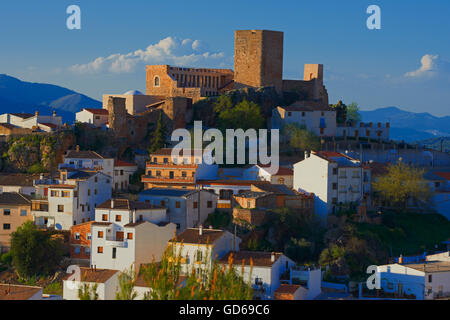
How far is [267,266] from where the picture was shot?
38938 millimetres

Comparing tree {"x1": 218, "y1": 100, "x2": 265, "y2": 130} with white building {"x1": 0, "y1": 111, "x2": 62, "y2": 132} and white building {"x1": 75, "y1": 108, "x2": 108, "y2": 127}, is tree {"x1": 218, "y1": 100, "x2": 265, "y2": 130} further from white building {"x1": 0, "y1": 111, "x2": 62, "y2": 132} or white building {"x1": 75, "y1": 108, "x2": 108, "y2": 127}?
white building {"x1": 0, "y1": 111, "x2": 62, "y2": 132}

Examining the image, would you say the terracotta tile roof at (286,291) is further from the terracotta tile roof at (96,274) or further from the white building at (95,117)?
the white building at (95,117)

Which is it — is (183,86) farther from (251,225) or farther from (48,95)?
(48,95)

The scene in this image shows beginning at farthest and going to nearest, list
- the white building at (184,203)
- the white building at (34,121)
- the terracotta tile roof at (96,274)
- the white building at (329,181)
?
the white building at (34,121), the white building at (329,181), the white building at (184,203), the terracotta tile roof at (96,274)

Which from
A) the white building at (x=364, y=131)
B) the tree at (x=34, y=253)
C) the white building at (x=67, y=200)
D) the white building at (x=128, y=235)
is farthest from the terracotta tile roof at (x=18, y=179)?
the white building at (x=364, y=131)

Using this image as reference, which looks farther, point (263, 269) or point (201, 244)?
point (201, 244)

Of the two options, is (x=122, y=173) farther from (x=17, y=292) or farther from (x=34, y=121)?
(x=17, y=292)

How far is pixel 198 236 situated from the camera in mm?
41531

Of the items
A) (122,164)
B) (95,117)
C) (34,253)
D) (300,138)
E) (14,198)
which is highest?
(95,117)

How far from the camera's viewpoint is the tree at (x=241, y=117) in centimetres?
5917

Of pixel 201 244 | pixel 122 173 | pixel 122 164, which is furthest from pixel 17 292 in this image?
pixel 122 164

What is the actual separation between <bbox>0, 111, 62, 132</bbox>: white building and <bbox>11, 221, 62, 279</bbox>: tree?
13.2 m

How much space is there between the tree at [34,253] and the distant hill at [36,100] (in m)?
110

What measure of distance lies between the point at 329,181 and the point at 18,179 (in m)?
20.2
